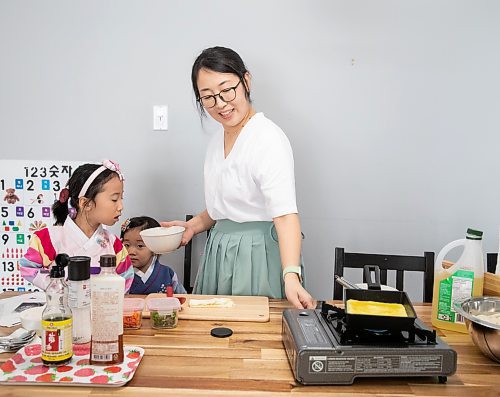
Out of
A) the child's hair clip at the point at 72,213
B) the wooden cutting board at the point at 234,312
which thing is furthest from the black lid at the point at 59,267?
the child's hair clip at the point at 72,213

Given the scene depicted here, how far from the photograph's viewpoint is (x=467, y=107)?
2.28m

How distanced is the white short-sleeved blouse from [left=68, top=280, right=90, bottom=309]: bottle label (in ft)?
2.06

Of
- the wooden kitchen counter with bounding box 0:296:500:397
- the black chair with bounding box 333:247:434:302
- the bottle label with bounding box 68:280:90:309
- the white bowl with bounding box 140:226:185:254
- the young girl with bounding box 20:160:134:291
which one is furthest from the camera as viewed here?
the black chair with bounding box 333:247:434:302

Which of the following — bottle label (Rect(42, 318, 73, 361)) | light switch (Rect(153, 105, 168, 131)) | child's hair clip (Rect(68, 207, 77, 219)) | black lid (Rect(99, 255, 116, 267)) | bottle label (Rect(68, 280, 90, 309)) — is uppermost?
light switch (Rect(153, 105, 168, 131))

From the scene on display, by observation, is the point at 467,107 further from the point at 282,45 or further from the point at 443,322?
the point at 443,322

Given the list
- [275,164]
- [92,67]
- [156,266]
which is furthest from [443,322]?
[92,67]

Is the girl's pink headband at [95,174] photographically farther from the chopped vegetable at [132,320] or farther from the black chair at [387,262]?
the black chair at [387,262]

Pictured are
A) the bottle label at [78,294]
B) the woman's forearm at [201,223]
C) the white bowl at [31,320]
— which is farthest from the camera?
the woman's forearm at [201,223]

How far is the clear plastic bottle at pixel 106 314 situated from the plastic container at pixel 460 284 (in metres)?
0.86

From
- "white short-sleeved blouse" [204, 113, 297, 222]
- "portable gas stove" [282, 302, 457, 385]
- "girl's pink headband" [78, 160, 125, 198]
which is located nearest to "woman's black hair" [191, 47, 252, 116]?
"white short-sleeved blouse" [204, 113, 297, 222]

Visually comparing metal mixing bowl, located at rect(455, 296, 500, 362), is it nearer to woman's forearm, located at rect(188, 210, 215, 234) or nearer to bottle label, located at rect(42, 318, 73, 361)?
bottle label, located at rect(42, 318, 73, 361)

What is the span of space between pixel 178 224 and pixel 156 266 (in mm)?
294

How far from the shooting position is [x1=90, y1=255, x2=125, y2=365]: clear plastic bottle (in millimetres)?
1063

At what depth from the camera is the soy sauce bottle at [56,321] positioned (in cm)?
105
